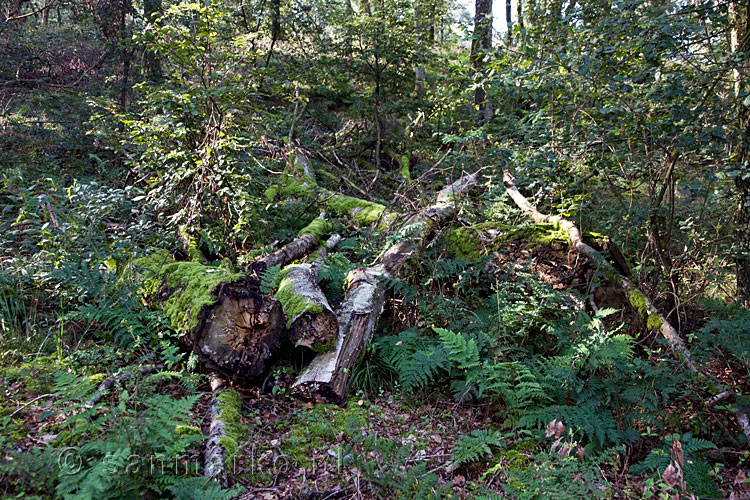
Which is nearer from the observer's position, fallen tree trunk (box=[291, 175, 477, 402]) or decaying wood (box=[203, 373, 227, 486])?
decaying wood (box=[203, 373, 227, 486])

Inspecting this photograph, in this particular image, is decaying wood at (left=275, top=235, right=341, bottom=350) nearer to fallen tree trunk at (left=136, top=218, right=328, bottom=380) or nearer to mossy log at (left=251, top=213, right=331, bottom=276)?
fallen tree trunk at (left=136, top=218, right=328, bottom=380)

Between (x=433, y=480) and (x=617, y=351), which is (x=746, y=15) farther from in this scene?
(x=433, y=480)

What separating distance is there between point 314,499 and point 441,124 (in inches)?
414

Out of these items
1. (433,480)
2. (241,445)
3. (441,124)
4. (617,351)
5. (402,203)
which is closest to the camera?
(433,480)

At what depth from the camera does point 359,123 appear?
12.3 meters

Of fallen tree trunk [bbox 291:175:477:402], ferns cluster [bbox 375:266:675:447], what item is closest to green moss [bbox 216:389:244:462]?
fallen tree trunk [bbox 291:175:477:402]

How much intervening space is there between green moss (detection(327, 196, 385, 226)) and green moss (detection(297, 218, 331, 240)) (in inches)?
25.6

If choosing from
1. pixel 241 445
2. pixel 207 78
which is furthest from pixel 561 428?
pixel 207 78

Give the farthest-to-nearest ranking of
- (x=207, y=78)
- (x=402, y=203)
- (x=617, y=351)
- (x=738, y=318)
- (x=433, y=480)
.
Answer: (x=402, y=203) < (x=207, y=78) < (x=738, y=318) < (x=617, y=351) < (x=433, y=480)

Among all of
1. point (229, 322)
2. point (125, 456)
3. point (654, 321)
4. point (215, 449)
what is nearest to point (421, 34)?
point (654, 321)

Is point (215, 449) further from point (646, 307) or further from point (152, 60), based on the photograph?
point (152, 60)

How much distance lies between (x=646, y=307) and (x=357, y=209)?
4666 mm

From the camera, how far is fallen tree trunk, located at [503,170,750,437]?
3.82 m

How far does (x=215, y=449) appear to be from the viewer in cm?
305
